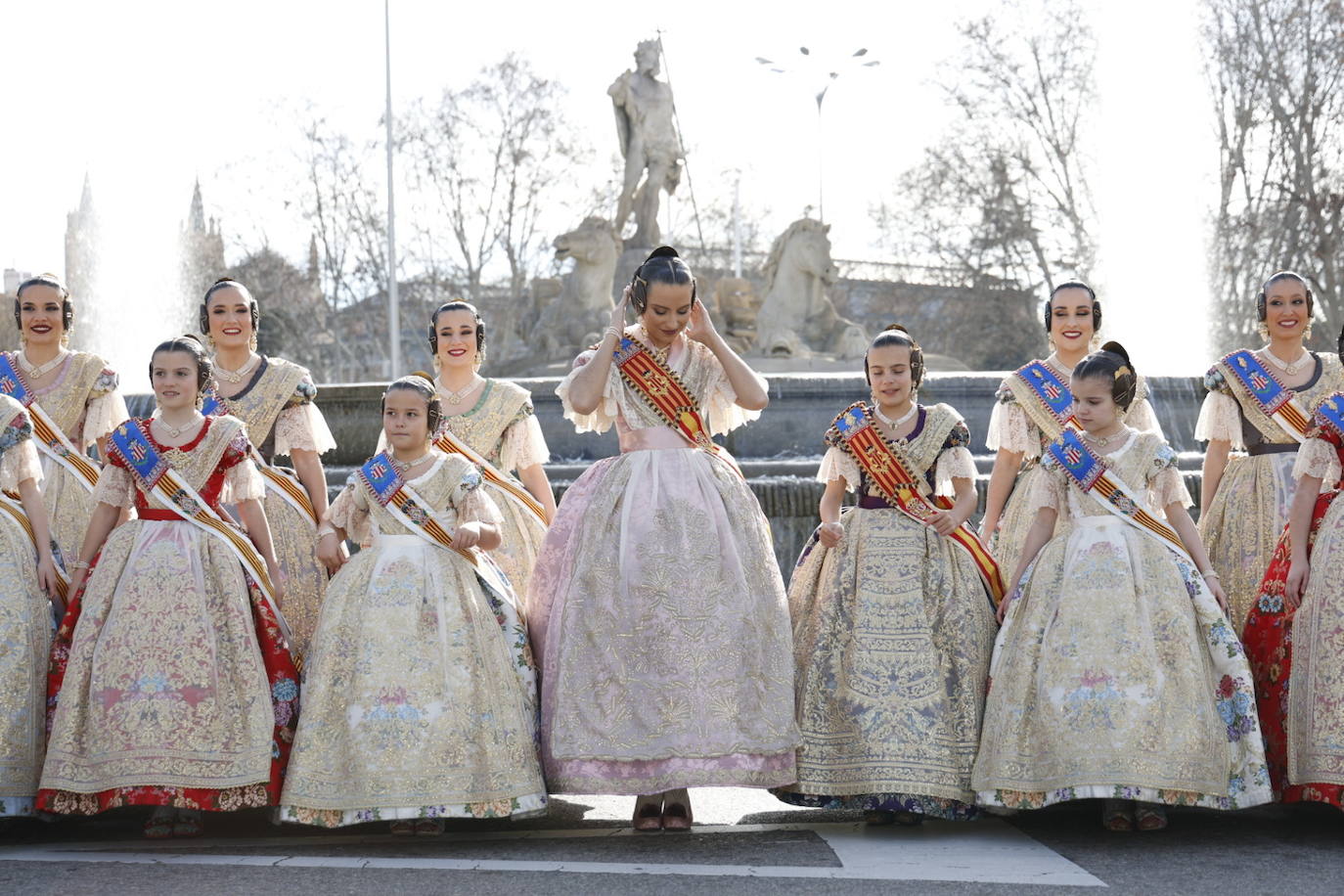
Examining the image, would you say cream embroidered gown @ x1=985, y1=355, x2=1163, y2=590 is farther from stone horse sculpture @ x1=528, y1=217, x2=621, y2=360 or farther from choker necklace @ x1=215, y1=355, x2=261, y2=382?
stone horse sculpture @ x1=528, y1=217, x2=621, y2=360

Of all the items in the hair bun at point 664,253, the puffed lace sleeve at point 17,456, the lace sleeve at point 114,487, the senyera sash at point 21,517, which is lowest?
the senyera sash at point 21,517

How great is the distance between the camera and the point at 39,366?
20.7 feet

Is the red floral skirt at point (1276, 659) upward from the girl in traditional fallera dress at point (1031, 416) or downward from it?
downward

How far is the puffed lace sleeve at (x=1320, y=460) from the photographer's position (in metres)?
5.41

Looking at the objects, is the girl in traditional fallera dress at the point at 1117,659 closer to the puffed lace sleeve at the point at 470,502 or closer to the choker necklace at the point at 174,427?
the puffed lace sleeve at the point at 470,502

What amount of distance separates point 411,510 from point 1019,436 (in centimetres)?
239

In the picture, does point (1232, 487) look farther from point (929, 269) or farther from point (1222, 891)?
Result: point (929, 269)

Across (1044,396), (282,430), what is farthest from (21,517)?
(1044,396)

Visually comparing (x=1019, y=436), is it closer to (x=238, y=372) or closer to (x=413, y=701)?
(x=413, y=701)

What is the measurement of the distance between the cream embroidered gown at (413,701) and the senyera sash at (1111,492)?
6.39ft

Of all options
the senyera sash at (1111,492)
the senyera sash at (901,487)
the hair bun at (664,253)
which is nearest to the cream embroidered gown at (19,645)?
the hair bun at (664,253)

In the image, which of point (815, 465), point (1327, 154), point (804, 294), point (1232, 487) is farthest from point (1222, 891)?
point (1327, 154)

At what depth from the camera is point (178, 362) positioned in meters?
5.57

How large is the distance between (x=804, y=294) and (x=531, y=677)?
14949mm
